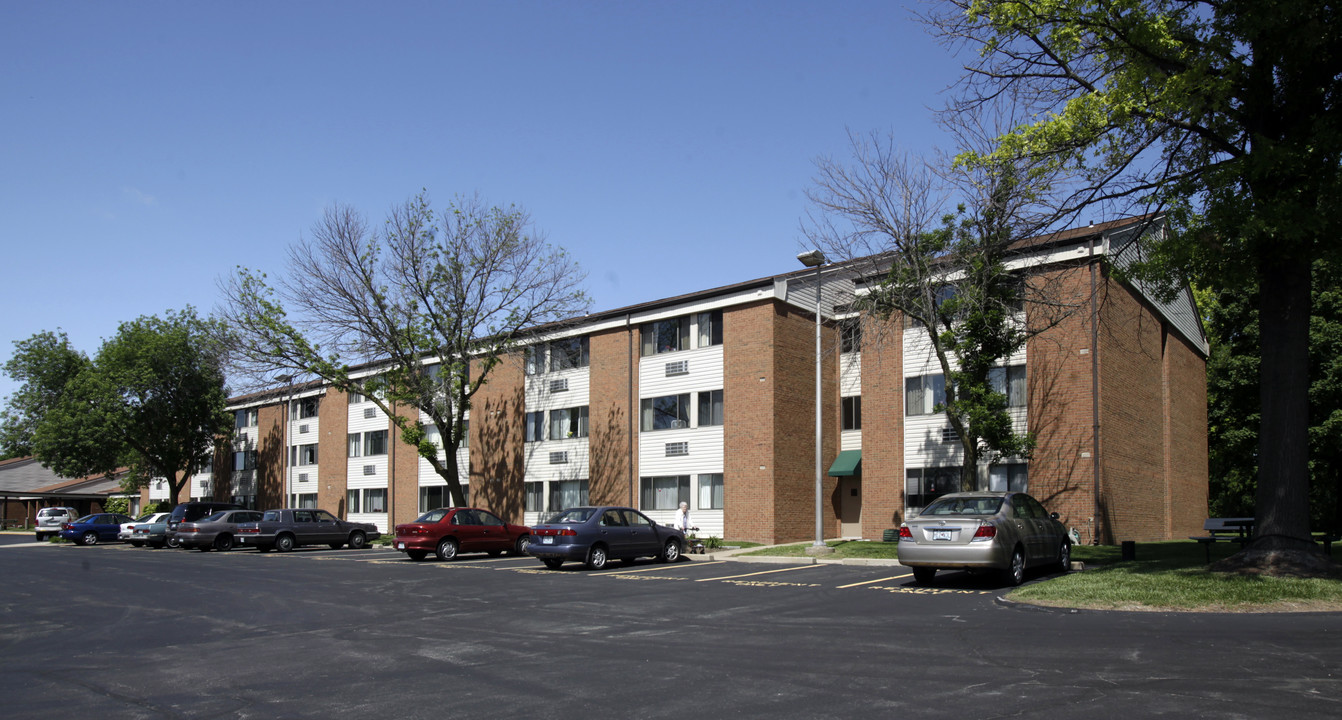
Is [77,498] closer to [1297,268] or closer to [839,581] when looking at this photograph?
[839,581]

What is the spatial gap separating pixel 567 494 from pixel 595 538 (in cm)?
1747

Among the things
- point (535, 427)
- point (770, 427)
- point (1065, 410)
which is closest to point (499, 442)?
point (535, 427)

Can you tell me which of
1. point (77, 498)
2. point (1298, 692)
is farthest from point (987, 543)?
point (77, 498)

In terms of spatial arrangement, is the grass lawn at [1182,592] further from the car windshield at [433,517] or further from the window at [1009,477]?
the car windshield at [433,517]

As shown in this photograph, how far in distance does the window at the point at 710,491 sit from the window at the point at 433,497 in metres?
15.3

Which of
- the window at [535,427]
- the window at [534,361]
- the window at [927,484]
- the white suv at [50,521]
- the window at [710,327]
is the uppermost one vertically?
→ the window at [710,327]

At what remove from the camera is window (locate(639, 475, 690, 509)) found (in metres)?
35.2

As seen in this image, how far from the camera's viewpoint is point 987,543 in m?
15.0

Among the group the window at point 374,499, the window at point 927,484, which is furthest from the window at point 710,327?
the window at point 374,499

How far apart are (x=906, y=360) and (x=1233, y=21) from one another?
18.0m

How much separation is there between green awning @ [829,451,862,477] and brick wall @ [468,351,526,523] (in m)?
14.5

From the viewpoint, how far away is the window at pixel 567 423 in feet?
128

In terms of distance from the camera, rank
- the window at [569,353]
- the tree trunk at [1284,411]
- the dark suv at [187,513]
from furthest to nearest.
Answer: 1. the window at [569,353]
2. the dark suv at [187,513]
3. the tree trunk at [1284,411]

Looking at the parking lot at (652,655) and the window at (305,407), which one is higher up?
the window at (305,407)
